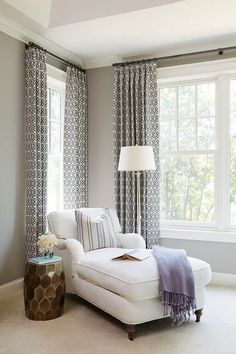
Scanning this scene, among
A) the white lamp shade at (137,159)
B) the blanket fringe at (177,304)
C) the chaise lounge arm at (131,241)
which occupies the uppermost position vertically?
the white lamp shade at (137,159)

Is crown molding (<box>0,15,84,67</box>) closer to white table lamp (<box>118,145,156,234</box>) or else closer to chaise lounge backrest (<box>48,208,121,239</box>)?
white table lamp (<box>118,145,156,234</box>)

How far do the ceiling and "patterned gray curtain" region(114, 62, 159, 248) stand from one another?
329 mm

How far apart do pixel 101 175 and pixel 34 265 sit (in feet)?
6.84

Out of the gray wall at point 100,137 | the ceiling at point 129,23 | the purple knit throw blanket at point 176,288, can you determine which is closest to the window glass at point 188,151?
the ceiling at point 129,23

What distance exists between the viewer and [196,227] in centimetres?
465

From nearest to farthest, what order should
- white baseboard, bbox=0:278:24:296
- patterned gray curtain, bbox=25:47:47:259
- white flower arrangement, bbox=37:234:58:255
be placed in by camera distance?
white flower arrangement, bbox=37:234:58:255
white baseboard, bbox=0:278:24:296
patterned gray curtain, bbox=25:47:47:259

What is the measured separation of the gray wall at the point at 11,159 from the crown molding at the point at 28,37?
7cm

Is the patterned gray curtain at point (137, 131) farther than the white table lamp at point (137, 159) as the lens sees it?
Yes

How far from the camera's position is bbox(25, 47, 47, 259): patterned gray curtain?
4.09 meters

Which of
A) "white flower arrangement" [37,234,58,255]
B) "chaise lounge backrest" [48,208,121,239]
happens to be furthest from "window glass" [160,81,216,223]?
"white flower arrangement" [37,234,58,255]

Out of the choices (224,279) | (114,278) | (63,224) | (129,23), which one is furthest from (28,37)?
(224,279)

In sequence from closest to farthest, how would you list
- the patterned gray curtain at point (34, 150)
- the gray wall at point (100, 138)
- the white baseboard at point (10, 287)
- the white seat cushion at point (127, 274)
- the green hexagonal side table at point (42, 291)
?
the white seat cushion at point (127, 274) → the green hexagonal side table at point (42, 291) → the white baseboard at point (10, 287) → the patterned gray curtain at point (34, 150) → the gray wall at point (100, 138)

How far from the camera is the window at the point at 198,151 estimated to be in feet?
14.7

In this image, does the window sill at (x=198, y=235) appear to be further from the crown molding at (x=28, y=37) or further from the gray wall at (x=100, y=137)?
the crown molding at (x=28, y=37)
